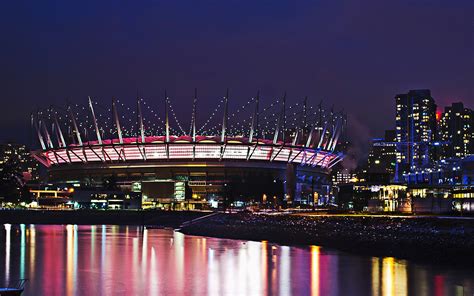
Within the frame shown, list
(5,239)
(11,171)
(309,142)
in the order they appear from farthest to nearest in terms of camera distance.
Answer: (309,142) → (11,171) → (5,239)

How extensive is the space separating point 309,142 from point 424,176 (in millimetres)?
54112

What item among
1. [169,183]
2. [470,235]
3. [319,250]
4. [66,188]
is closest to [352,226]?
[319,250]

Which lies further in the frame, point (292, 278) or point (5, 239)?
point (5, 239)

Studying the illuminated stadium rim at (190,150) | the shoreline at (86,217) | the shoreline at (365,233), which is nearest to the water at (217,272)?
the shoreline at (365,233)

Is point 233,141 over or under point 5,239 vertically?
over

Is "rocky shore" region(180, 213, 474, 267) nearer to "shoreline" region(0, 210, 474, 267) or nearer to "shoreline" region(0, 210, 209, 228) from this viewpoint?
"shoreline" region(0, 210, 474, 267)

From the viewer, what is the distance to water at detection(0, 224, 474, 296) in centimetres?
3145

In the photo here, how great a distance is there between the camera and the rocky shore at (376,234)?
128 feet

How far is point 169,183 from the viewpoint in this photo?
13112cm

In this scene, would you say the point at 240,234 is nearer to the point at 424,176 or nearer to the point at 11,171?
the point at 11,171

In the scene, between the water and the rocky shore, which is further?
the rocky shore

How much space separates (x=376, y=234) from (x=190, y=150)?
87.7 metres

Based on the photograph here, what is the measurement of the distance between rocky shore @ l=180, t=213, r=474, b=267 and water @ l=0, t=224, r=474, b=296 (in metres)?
1.71

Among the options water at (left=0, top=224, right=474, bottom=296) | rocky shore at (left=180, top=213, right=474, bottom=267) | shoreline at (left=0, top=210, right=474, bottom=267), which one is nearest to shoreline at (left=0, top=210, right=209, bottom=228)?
shoreline at (left=0, top=210, right=474, bottom=267)
